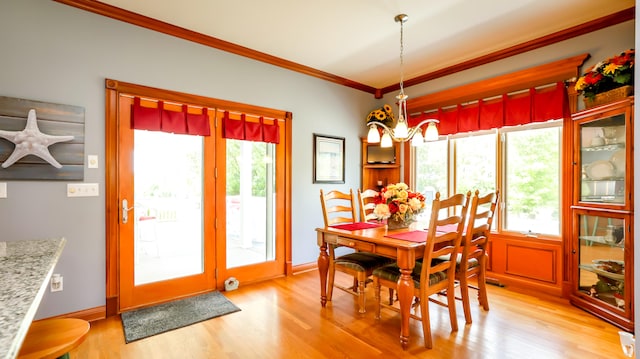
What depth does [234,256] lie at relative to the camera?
3.55 meters

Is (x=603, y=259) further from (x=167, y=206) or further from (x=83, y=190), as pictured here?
(x=83, y=190)

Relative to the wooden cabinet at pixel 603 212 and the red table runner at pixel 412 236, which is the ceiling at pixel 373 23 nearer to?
the wooden cabinet at pixel 603 212

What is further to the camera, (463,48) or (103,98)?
(463,48)

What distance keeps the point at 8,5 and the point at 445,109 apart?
4.53 meters

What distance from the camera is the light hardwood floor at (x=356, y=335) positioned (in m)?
2.17

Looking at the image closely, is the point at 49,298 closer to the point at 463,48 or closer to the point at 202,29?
the point at 202,29

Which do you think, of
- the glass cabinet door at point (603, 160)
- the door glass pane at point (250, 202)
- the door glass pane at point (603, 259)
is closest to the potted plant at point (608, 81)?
the glass cabinet door at point (603, 160)

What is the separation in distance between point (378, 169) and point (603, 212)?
2.81m

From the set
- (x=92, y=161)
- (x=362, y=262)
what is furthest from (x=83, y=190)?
(x=362, y=262)

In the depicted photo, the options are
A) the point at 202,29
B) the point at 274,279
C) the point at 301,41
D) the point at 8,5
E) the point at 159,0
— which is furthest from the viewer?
the point at 274,279

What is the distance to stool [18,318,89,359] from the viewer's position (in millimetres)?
1153

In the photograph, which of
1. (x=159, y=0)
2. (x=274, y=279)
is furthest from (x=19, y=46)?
(x=274, y=279)

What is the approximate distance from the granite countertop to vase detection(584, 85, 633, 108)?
3.74 m

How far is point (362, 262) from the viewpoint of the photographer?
2779 mm
